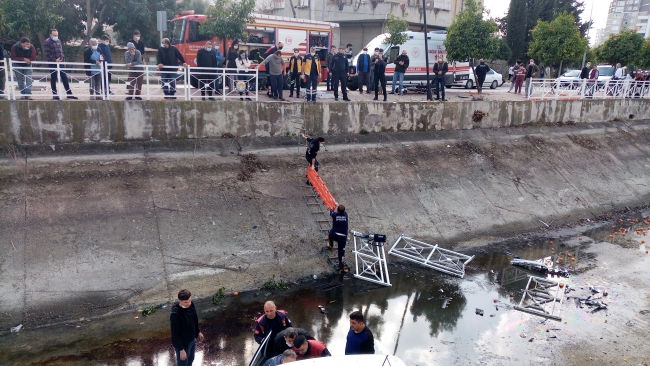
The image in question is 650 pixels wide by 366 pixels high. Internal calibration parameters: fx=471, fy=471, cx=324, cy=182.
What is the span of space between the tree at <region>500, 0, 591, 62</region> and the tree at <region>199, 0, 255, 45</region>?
31570 mm

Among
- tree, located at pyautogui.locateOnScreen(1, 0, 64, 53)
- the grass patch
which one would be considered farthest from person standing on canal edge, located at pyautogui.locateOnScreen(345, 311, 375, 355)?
tree, located at pyautogui.locateOnScreen(1, 0, 64, 53)

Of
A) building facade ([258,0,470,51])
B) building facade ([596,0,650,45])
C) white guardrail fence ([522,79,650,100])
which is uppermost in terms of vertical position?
building facade ([596,0,650,45])

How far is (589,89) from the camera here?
22.2 metres

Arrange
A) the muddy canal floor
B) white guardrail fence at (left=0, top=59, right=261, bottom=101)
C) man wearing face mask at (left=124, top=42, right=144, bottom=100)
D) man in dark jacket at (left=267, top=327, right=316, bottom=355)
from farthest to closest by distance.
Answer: man wearing face mask at (left=124, top=42, right=144, bottom=100) → white guardrail fence at (left=0, top=59, right=261, bottom=101) → the muddy canal floor → man in dark jacket at (left=267, top=327, right=316, bottom=355)

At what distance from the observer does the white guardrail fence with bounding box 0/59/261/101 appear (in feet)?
37.6

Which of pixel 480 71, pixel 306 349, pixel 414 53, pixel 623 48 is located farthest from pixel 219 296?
pixel 623 48

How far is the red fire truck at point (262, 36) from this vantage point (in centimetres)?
1814

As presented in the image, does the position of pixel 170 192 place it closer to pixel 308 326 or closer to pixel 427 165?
pixel 308 326

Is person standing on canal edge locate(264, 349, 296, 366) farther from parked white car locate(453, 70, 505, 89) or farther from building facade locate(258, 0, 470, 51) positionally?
building facade locate(258, 0, 470, 51)

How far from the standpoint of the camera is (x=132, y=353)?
7.48 meters

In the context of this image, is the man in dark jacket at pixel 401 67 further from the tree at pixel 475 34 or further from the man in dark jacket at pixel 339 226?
the man in dark jacket at pixel 339 226

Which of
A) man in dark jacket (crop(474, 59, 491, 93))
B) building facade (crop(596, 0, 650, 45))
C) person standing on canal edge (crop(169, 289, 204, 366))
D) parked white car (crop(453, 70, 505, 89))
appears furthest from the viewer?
building facade (crop(596, 0, 650, 45))

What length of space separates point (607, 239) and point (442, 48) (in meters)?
12.0

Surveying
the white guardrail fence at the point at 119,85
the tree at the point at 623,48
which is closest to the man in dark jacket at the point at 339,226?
the white guardrail fence at the point at 119,85
